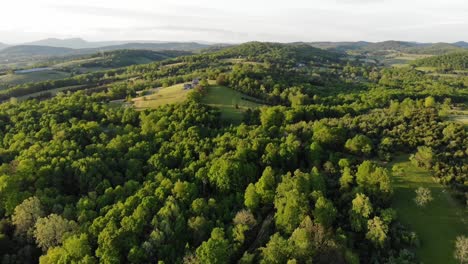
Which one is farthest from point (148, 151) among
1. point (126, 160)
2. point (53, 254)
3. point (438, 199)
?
point (438, 199)

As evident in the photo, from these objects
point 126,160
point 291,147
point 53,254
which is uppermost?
point 291,147

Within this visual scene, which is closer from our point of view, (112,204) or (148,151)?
(112,204)

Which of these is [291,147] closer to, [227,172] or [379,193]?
[227,172]

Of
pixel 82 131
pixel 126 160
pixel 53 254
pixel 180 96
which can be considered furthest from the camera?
pixel 180 96

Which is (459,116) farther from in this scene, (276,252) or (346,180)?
(276,252)

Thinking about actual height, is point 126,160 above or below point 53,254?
above

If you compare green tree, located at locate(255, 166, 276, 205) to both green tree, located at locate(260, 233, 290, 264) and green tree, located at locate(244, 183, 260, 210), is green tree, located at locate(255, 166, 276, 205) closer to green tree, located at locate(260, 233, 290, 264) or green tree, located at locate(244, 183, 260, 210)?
green tree, located at locate(244, 183, 260, 210)

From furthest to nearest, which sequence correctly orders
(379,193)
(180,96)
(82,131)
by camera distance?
(180,96) → (82,131) → (379,193)

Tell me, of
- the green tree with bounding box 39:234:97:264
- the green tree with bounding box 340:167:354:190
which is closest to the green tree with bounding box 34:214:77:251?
the green tree with bounding box 39:234:97:264
